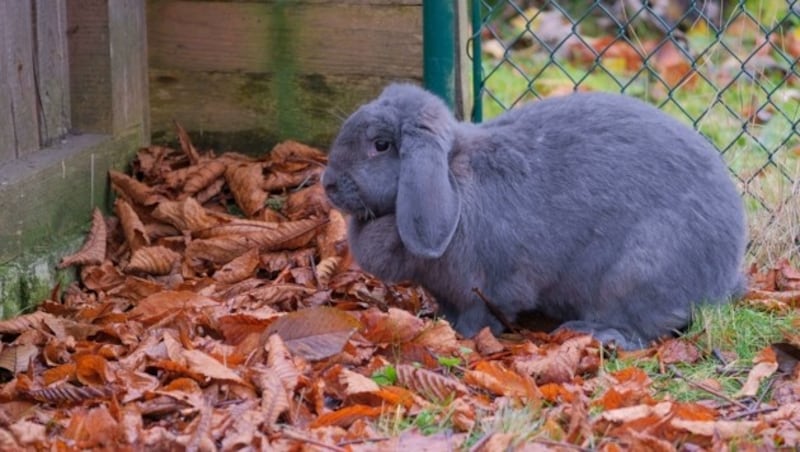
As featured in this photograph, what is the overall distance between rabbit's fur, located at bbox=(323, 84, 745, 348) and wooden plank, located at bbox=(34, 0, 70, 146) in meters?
1.12

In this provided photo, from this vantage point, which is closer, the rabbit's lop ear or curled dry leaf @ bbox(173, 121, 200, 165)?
the rabbit's lop ear

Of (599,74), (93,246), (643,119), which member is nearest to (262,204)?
(93,246)

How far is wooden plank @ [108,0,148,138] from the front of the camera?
481 cm

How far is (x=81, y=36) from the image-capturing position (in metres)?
4.74

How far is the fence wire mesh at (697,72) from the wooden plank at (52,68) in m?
1.53

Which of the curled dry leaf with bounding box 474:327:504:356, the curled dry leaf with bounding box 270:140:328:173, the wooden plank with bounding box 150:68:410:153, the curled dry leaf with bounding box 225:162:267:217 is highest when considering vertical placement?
the wooden plank with bounding box 150:68:410:153

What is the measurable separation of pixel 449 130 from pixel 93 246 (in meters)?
1.36

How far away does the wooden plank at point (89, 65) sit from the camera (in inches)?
186

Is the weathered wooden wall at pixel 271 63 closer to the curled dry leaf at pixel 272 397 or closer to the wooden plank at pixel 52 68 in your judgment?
the wooden plank at pixel 52 68

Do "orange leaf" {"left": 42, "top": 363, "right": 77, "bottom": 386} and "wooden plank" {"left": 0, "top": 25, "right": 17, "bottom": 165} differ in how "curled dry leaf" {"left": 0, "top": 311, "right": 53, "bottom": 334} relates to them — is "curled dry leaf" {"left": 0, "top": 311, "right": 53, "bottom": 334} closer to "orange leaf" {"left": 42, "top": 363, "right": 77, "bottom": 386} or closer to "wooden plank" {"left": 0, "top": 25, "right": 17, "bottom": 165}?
"orange leaf" {"left": 42, "top": 363, "right": 77, "bottom": 386}

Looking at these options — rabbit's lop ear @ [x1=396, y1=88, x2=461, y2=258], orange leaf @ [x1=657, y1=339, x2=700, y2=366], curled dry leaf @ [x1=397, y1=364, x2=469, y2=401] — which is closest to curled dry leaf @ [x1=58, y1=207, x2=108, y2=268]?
rabbit's lop ear @ [x1=396, y1=88, x2=461, y2=258]

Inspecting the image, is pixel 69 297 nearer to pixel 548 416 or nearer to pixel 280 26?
pixel 280 26

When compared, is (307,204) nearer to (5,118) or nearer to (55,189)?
(55,189)

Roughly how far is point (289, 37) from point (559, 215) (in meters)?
1.62
